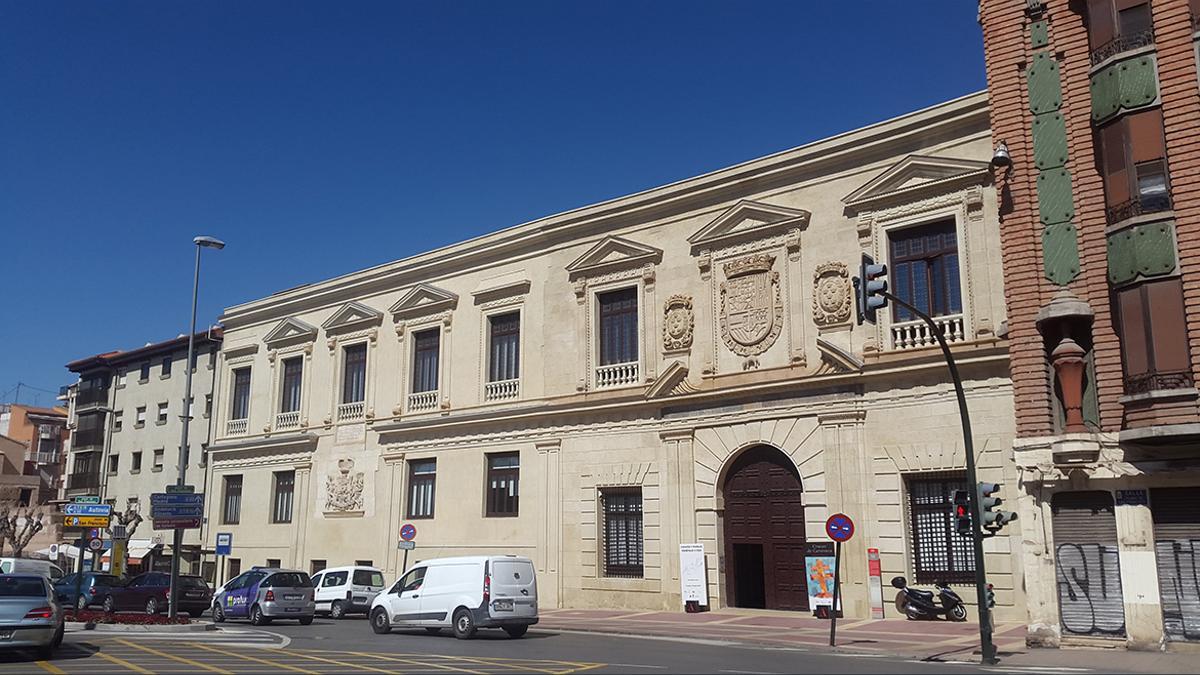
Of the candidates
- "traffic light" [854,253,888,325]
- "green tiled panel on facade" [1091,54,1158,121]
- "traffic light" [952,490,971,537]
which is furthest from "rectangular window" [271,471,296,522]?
"green tiled panel on facade" [1091,54,1158,121]

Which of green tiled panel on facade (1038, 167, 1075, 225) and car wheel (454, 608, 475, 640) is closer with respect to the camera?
green tiled panel on facade (1038, 167, 1075, 225)

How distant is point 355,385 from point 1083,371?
→ 26.3 m

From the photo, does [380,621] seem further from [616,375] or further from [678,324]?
[678,324]

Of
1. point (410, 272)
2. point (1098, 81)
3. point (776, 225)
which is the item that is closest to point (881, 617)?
point (776, 225)

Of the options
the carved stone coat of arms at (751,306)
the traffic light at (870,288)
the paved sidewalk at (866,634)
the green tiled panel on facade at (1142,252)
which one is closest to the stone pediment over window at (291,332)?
the paved sidewalk at (866,634)

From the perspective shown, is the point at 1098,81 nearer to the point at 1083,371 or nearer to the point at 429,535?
the point at 1083,371

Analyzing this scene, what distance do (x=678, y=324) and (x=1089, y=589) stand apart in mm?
13045

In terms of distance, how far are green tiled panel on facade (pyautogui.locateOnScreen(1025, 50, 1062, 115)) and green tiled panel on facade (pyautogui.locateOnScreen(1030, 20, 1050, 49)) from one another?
0.22 m

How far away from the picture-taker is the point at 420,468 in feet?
114

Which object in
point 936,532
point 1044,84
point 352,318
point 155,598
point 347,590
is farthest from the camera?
point 352,318

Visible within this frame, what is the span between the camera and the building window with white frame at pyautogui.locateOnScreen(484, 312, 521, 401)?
3262cm

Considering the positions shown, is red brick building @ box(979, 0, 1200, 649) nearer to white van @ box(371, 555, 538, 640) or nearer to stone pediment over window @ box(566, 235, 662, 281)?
white van @ box(371, 555, 538, 640)

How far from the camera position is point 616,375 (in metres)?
29.8

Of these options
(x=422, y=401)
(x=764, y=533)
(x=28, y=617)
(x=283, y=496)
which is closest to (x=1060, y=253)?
(x=764, y=533)
